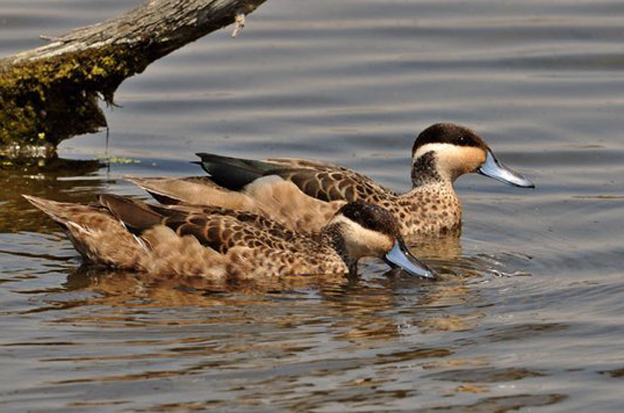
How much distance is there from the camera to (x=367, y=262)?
35.3 feet

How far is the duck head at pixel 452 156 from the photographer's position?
40.2ft

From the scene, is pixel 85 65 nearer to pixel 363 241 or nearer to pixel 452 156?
pixel 452 156

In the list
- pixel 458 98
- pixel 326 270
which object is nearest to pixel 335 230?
pixel 326 270

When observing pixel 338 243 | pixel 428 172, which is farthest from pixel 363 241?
pixel 428 172

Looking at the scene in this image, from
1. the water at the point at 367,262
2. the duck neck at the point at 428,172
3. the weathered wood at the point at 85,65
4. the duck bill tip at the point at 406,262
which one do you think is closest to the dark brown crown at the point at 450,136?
the duck neck at the point at 428,172

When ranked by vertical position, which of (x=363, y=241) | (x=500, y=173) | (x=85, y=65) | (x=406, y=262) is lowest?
(x=406, y=262)

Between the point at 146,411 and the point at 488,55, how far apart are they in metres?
9.62

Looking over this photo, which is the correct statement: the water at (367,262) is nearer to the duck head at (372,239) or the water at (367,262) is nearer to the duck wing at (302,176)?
the duck head at (372,239)

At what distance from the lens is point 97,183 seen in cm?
1250

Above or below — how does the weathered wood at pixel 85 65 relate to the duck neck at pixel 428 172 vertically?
above

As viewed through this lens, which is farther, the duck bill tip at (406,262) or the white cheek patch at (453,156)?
the white cheek patch at (453,156)

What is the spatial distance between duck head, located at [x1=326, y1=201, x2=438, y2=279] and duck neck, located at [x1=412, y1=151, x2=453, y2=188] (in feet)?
6.80

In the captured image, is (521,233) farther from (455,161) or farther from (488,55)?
(488,55)

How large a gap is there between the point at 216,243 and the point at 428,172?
2754 millimetres
